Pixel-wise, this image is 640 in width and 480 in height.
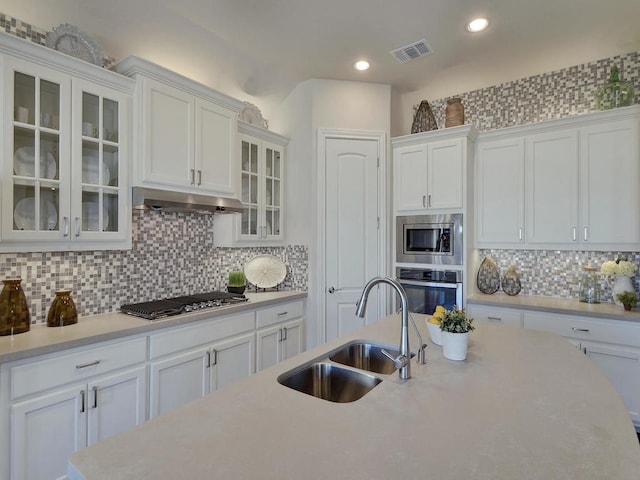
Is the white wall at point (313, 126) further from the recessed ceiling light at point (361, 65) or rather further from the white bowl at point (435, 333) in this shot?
the white bowl at point (435, 333)

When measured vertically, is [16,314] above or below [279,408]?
above

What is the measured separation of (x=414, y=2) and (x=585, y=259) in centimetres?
252

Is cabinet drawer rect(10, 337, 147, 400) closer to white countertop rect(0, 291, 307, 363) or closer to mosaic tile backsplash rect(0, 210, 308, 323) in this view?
white countertop rect(0, 291, 307, 363)

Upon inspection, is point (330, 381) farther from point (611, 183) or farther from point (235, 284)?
point (611, 183)

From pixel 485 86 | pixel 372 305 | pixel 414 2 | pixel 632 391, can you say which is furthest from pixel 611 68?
pixel 372 305

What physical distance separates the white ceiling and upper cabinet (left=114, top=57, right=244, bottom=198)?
0.38m

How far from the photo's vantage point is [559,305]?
2.76 meters

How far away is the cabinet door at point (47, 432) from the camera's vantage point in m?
1.60

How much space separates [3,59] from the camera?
1750 millimetres

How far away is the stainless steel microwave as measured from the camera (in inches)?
123

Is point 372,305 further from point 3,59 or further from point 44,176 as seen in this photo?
point 3,59

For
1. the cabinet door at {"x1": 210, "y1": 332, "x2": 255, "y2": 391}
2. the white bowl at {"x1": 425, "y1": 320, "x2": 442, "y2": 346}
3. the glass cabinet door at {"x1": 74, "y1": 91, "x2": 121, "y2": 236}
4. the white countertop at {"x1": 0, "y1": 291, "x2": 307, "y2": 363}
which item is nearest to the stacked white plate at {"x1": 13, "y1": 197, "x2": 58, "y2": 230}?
the glass cabinet door at {"x1": 74, "y1": 91, "x2": 121, "y2": 236}

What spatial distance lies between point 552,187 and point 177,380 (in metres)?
3.24

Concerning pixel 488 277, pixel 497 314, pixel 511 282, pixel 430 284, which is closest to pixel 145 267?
pixel 430 284
